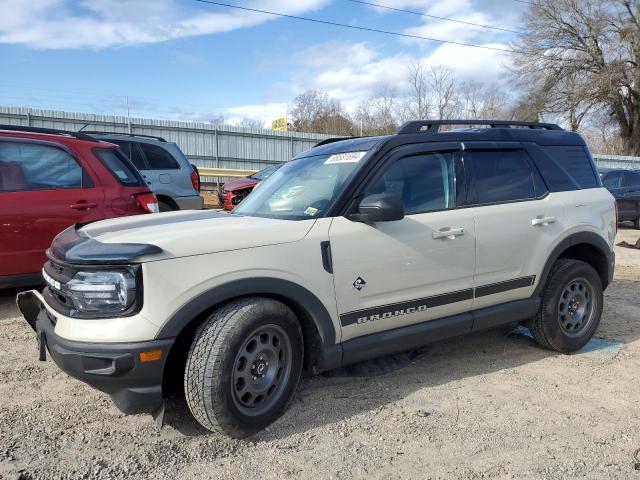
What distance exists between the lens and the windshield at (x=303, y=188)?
11.8 feet

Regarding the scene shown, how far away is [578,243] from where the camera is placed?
4594 millimetres

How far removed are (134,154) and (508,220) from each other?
7.08 metres

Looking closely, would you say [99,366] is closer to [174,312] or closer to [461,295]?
[174,312]

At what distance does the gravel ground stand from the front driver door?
54 centimetres

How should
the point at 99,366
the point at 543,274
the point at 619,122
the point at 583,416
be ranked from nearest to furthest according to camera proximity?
the point at 99,366 → the point at 583,416 → the point at 543,274 → the point at 619,122

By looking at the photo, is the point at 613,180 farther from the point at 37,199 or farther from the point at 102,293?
the point at 102,293

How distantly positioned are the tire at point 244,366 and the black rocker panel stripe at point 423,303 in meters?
0.40

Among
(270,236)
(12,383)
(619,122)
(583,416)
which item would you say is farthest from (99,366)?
(619,122)

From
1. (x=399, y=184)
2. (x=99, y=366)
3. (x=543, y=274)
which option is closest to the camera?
(x=99, y=366)

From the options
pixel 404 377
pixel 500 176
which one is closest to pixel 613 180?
pixel 500 176

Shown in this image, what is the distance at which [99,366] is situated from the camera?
2766 millimetres

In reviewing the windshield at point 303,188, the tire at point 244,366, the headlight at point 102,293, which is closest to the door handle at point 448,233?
the windshield at point 303,188

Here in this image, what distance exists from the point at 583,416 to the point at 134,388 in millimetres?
2734

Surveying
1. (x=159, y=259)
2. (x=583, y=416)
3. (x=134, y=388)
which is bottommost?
(x=583, y=416)
